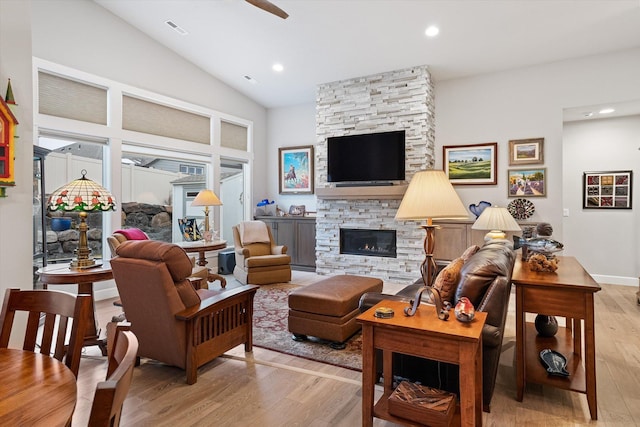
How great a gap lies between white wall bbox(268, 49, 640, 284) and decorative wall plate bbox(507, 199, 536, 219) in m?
0.10

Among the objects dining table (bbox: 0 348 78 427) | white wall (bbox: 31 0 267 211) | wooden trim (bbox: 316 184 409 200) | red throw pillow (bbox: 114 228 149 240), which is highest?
white wall (bbox: 31 0 267 211)

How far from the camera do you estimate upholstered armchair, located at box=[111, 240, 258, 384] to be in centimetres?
237

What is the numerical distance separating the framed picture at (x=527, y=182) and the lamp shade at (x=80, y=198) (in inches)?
208

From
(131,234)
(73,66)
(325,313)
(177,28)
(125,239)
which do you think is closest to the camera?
(325,313)

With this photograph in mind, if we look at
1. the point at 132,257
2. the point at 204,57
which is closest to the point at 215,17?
the point at 204,57

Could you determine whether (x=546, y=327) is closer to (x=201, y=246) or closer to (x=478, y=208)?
(x=478, y=208)

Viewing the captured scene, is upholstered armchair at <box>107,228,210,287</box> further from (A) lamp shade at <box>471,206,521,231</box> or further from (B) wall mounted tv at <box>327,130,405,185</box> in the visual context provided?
(A) lamp shade at <box>471,206,521,231</box>

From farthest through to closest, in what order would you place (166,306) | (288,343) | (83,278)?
(288,343) < (83,278) < (166,306)

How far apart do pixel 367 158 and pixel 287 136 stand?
86.2 inches

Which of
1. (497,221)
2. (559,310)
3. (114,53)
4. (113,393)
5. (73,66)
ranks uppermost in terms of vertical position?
(114,53)

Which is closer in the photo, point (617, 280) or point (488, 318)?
point (488, 318)

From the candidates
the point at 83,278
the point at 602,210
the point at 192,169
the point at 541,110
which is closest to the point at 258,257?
the point at 192,169

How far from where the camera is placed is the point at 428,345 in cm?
173

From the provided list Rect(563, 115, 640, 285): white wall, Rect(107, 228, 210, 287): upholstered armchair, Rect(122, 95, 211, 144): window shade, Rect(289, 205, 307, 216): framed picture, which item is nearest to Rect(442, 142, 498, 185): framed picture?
Rect(563, 115, 640, 285): white wall
